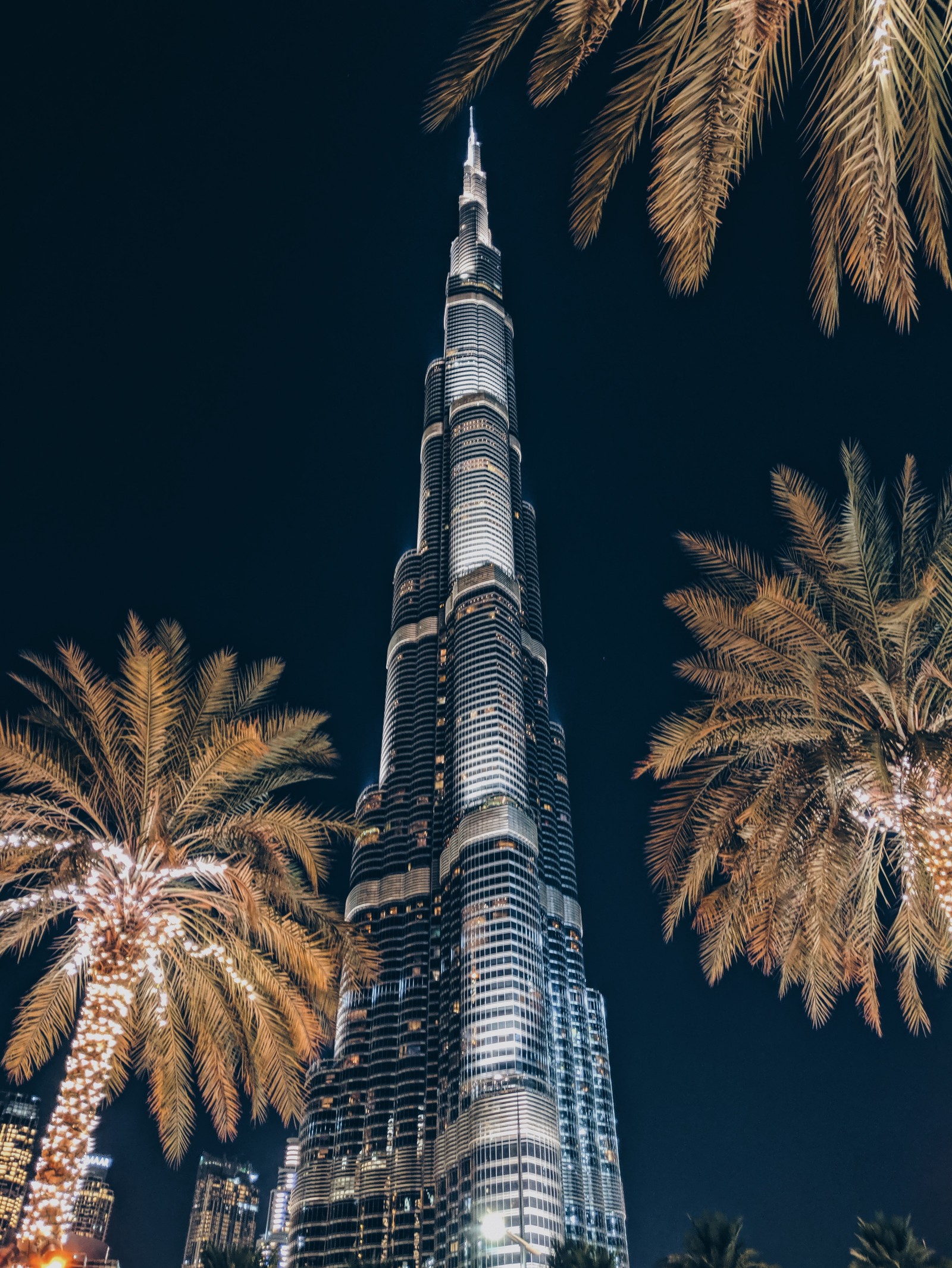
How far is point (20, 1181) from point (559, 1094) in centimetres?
11270

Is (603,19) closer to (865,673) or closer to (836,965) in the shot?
(865,673)

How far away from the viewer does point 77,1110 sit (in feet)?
45.8

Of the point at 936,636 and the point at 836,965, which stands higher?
the point at 936,636

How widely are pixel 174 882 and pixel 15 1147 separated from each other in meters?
210

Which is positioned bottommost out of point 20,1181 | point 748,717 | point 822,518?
point 748,717

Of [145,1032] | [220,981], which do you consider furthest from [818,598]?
[145,1032]

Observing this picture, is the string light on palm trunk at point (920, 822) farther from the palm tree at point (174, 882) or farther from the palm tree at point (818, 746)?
the palm tree at point (174, 882)

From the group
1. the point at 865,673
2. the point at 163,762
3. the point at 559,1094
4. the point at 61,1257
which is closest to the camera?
the point at 61,1257

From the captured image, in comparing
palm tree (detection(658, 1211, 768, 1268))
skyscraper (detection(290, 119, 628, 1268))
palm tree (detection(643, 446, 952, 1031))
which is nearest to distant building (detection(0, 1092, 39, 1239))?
skyscraper (detection(290, 119, 628, 1268))

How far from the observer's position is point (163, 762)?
17078mm

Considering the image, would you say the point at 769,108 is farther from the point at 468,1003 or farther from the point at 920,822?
the point at 468,1003

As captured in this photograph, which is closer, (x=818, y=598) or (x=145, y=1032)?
(x=818, y=598)

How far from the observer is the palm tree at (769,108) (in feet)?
18.9

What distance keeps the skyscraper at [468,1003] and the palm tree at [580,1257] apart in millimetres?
62332
